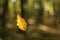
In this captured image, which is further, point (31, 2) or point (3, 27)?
point (3, 27)

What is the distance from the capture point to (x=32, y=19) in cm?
281

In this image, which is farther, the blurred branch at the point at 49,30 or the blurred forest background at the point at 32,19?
the blurred branch at the point at 49,30

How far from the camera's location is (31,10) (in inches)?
104

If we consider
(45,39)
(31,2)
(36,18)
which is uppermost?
(31,2)

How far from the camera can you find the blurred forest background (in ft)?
8.18

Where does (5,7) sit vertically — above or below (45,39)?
above

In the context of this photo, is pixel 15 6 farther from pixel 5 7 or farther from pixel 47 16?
pixel 47 16

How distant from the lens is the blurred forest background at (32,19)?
8.18ft

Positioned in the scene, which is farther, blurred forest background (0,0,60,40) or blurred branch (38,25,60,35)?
blurred branch (38,25,60,35)

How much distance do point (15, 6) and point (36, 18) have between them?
437 millimetres

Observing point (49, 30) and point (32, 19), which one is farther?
point (32, 19)

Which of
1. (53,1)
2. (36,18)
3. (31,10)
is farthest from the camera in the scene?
(36,18)

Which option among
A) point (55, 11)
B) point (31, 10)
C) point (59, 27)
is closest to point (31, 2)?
point (31, 10)

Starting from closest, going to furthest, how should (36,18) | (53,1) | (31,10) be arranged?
(53,1) → (31,10) → (36,18)
